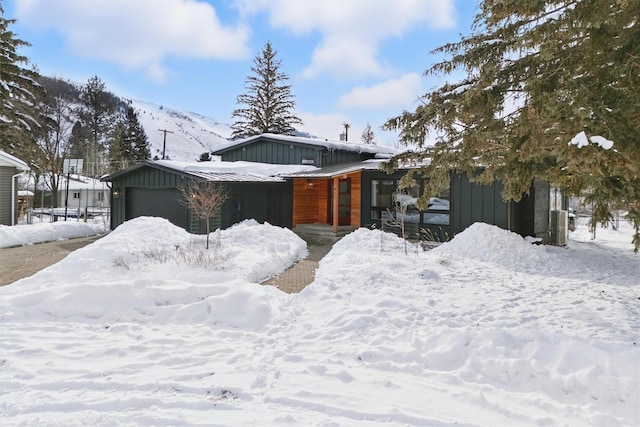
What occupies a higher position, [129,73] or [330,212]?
[129,73]

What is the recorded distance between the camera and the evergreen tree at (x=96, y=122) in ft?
129

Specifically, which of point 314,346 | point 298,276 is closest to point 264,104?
point 298,276

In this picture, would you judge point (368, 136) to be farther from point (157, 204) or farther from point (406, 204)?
point (406, 204)

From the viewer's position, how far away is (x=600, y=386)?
12.7ft

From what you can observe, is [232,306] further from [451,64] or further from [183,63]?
[183,63]

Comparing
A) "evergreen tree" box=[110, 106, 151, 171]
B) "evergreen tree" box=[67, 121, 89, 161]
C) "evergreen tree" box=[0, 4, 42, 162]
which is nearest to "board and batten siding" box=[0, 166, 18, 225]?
"evergreen tree" box=[0, 4, 42, 162]

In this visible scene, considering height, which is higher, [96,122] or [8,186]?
[96,122]

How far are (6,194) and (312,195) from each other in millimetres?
13268

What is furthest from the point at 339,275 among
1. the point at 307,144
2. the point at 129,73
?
the point at 307,144

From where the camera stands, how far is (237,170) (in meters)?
17.3

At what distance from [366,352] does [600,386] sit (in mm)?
2263

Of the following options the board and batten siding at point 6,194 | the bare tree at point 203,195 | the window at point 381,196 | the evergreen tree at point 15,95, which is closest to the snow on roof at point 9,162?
the board and batten siding at point 6,194

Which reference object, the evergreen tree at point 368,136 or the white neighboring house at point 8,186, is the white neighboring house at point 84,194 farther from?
the evergreen tree at point 368,136

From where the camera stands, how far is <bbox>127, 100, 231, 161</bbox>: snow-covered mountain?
102m
